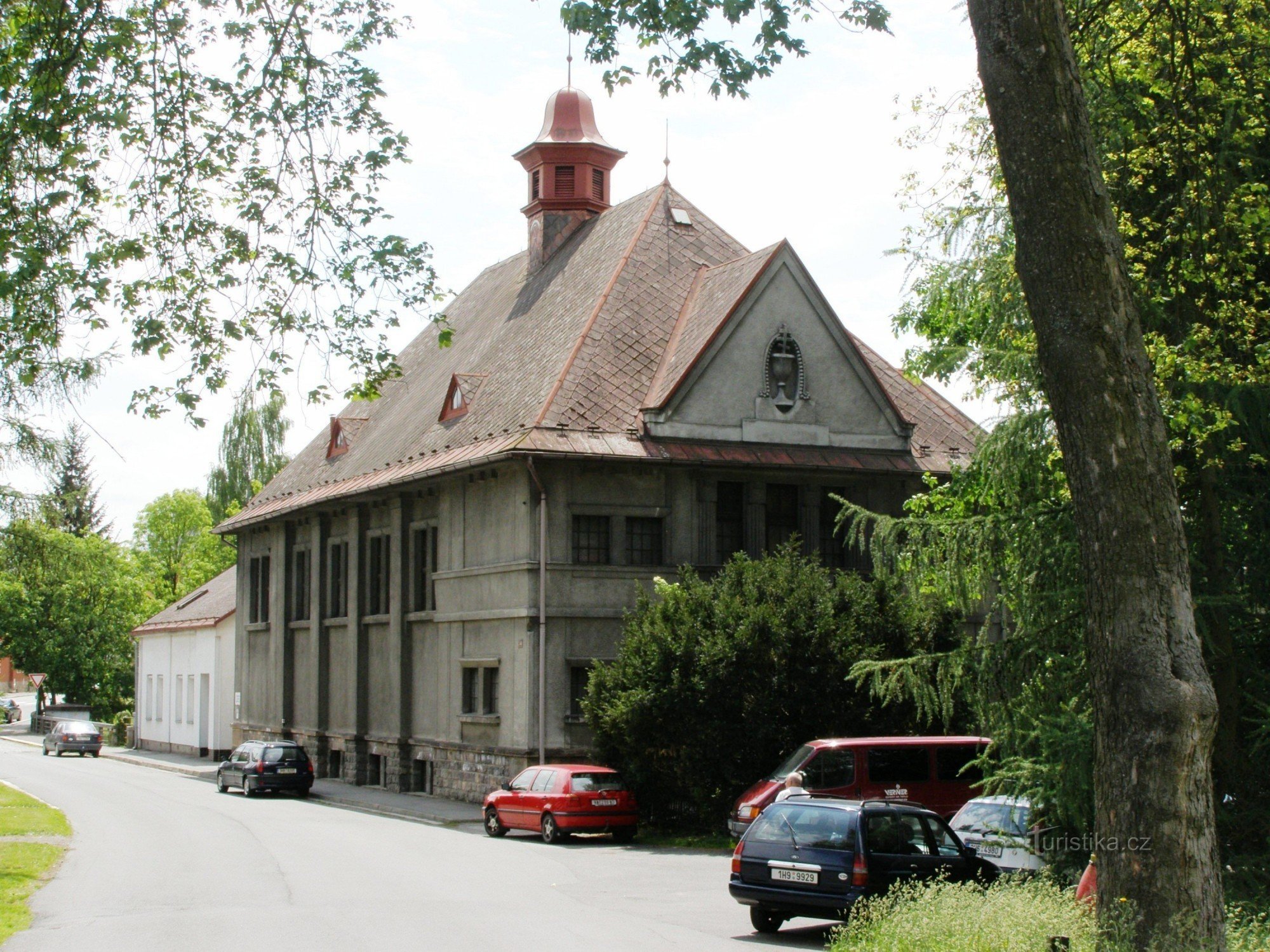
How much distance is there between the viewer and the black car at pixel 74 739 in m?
60.5

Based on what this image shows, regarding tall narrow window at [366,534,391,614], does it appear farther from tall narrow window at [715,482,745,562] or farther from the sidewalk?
tall narrow window at [715,482,745,562]

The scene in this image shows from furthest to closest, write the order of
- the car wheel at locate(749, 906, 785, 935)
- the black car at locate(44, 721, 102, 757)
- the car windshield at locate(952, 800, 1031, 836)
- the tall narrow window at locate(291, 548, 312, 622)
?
1. the black car at locate(44, 721, 102, 757)
2. the tall narrow window at locate(291, 548, 312, 622)
3. the car wheel at locate(749, 906, 785, 935)
4. the car windshield at locate(952, 800, 1031, 836)

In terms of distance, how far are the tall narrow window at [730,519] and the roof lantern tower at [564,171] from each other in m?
12.2

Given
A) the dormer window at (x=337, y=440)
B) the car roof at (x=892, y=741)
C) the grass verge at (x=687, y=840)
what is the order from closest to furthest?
1. the car roof at (x=892, y=741)
2. the grass verge at (x=687, y=840)
3. the dormer window at (x=337, y=440)

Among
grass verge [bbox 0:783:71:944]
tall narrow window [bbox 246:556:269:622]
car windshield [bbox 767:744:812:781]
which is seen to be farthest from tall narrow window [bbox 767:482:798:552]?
tall narrow window [bbox 246:556:269:622]

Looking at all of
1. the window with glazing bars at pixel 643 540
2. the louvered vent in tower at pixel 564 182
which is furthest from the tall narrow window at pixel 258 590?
the window with glazing bars at pixel 643 540

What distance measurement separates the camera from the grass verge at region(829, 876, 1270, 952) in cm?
1009

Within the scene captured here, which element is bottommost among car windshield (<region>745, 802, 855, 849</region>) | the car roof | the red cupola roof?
car windshield (<region>745, 802, 855, 849</region>)

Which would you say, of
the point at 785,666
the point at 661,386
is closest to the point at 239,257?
the point at 785,666

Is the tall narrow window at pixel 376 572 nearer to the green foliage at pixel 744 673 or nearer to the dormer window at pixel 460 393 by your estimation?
the dormer window at pixel 460 393

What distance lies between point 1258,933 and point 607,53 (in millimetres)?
8187

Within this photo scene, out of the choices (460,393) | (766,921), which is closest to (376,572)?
(460,393)

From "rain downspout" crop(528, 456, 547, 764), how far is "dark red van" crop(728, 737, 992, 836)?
21.6 ft

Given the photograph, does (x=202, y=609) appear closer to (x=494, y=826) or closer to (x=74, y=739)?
(x=74, y=739)
